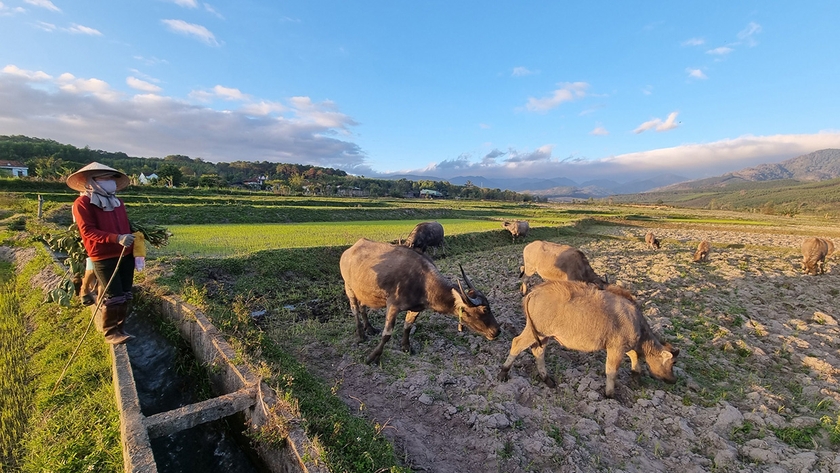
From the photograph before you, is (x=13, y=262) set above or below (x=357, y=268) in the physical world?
below

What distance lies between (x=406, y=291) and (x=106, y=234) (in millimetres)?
4727

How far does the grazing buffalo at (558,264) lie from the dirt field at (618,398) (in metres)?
1.62

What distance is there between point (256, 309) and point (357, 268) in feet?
10.7

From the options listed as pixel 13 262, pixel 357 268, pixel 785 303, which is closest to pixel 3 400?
pixel 357 268

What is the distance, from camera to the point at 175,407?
209 inches

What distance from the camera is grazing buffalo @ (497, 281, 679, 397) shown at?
18.6 ft

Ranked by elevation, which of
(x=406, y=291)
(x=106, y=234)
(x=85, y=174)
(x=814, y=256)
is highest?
(x=85, y=174)

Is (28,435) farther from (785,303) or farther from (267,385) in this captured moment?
(785,303)

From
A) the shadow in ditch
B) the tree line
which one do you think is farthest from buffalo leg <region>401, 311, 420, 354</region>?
the tree line

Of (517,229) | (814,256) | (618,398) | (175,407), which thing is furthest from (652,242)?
(175,407)

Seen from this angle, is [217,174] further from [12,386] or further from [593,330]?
[593,330]

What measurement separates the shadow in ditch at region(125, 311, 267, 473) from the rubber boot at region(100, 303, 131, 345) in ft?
2.21

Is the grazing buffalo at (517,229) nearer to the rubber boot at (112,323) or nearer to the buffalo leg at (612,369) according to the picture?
the buffalo leg at (612,369)

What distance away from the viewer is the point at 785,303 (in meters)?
10.2
